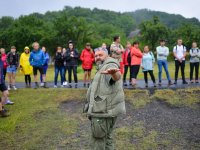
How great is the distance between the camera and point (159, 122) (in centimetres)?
1055

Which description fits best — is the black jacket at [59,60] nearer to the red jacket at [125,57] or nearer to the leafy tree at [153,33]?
the red jacket at [125,57]

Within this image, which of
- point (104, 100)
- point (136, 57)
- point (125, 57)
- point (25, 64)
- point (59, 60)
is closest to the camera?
point (104, 100)

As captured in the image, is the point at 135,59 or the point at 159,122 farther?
the point at 135,59

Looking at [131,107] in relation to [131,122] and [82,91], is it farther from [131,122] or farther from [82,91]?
[82,91]

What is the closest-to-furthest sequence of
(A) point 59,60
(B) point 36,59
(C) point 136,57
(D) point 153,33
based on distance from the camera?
(C) point 136,57 → (B) point 36,59 → (A) point 59,60 → (D) point 153,33

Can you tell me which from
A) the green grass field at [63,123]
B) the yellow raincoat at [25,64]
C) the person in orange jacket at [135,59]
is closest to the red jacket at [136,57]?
the person in orange jacket at [135,59]

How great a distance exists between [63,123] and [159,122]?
302 centimetres

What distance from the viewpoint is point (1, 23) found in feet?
343

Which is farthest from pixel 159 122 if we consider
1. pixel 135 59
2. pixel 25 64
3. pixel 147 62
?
pixel 25 64

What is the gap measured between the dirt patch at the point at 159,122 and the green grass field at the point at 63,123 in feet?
0.09

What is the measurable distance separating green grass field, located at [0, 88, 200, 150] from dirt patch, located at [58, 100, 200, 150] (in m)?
0.03

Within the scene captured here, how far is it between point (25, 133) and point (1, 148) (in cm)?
121

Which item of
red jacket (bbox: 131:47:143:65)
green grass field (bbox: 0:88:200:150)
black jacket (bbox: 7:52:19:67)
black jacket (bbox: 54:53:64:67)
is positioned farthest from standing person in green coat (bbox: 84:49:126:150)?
black jacket (bbox: 7:52:19:67)

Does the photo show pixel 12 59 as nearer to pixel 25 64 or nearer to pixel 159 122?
pixel 25 64
